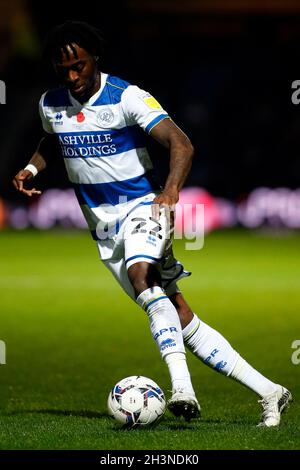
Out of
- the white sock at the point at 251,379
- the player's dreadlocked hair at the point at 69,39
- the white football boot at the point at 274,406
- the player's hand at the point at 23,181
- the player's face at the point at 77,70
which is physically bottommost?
the white football boot at the point at 274,406

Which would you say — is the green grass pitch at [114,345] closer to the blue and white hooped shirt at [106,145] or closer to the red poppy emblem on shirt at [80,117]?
the blue and white hooped shirt at [106,145]

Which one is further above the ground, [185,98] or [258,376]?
[258,376]

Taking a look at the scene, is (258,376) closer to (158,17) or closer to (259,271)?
(259,271)

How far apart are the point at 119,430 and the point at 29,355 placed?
11.8 ft

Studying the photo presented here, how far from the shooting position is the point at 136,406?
5.47 metres

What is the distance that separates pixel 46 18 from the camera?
1070 inches

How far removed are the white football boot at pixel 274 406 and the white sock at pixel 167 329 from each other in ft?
1.80

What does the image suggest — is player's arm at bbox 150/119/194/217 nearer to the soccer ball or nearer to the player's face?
the player's face

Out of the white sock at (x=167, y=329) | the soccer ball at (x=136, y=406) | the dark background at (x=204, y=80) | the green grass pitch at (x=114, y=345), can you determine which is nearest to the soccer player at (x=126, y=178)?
the white sock at (x=167, y=329)

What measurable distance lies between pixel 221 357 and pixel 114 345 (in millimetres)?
3565

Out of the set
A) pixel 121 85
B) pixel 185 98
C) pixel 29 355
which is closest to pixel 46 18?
pixel 185 98

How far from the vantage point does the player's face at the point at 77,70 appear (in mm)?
5910

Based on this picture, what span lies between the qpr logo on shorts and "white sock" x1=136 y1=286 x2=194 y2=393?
100cm

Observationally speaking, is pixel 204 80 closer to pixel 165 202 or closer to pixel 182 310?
pixel 182 310
